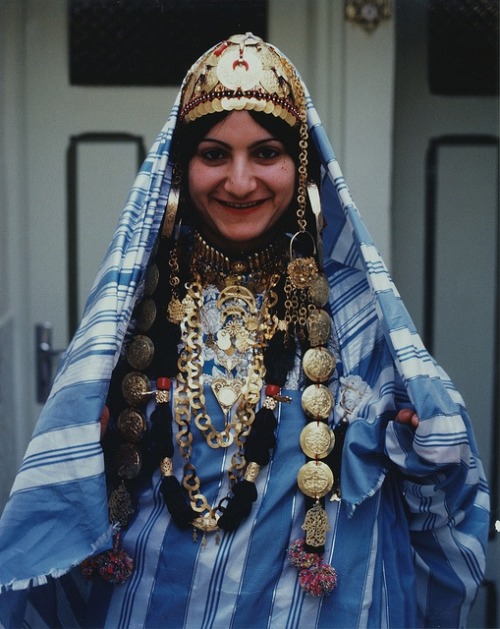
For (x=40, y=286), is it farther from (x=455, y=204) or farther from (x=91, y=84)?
(x=455, y=204)

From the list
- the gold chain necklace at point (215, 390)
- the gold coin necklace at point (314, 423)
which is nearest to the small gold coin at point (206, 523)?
the gold chain necklace at point (215, 390)

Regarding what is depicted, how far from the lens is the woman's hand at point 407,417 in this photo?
1.30 m

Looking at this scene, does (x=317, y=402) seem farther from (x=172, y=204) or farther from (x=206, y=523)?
(x=172, y=204)

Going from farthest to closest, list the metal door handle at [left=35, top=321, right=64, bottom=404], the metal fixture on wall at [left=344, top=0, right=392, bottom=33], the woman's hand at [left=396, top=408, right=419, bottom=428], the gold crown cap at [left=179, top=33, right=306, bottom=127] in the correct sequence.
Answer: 1. the metal door handle at [left=35, top=321, right=64, bottom=404]
2. the metal fixture on wall at [left=344, top=0, right=392, bottom=33]
3. the gold crown cap at [left=179, top=33, right=306, bottom=127]
4. the woman's hand at [left=396, top=408, right=419, bottom=428]

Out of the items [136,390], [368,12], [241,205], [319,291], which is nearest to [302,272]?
[319,291]

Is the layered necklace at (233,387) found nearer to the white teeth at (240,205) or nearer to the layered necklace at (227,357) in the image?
the layered necklace at (227,357)

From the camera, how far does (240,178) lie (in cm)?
138

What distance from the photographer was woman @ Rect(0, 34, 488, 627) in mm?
1317

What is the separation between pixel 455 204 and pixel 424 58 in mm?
449

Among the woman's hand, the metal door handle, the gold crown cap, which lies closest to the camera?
the woman's hand

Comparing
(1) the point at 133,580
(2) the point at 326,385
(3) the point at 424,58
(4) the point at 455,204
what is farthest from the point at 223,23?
(1) the point at 133,580

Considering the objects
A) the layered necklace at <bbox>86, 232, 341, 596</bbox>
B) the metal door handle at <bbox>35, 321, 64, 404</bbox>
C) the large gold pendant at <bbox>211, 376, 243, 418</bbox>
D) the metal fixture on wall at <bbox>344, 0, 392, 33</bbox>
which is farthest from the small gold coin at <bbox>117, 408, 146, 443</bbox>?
the metal fixture on wall at <bbox>344, 0, 392, 33</bbox>

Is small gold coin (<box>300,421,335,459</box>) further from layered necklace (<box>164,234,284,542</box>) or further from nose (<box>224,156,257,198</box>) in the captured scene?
nose (<box>224,156,257,198</box>)

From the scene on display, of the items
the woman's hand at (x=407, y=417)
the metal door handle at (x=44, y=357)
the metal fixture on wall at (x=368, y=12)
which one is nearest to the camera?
the woman's hand at (x=407, y=417)
